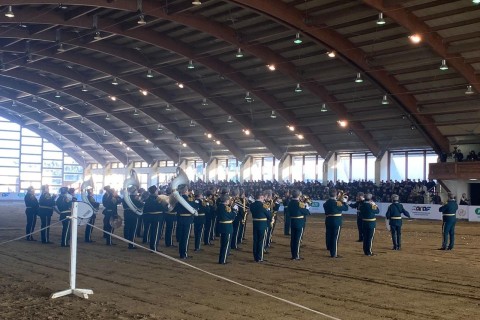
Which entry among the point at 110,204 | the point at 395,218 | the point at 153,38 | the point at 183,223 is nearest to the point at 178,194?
the point at 183,223

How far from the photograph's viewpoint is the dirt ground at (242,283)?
841 cm

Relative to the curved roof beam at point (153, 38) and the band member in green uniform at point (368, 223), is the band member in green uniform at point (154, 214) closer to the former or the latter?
the band member in green uniform at point (368, 223)

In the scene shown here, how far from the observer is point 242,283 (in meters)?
10.9

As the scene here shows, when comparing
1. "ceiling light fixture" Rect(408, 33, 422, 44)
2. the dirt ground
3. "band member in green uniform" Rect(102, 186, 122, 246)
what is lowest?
the dirt ground

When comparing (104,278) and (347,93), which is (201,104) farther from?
(104,278)

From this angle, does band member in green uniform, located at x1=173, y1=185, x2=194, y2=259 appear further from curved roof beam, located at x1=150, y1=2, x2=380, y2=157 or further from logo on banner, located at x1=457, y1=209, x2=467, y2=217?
logo on banner, located at x1=457, y1=209, x2=467, y2=217

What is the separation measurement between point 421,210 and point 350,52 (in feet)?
34.7

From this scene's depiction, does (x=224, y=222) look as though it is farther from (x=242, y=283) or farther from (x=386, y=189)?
(x=386, y=189)

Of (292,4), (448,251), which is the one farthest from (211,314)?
(292,4)

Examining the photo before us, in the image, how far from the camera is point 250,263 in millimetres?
13672

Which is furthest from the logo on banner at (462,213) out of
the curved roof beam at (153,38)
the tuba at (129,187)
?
the tuba at (129,187)

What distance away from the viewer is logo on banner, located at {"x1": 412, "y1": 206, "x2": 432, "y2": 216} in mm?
33094

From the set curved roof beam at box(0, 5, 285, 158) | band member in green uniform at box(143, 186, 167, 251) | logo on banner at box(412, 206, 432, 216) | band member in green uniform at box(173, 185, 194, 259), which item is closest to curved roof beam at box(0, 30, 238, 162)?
curved roof beam at box(0, 5, 285, 158)

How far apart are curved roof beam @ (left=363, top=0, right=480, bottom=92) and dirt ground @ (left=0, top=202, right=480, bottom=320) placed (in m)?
11.3
